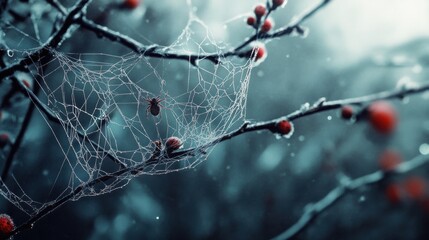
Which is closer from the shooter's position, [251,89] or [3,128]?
[3,128]

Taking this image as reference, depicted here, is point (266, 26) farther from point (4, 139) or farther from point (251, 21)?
point (4, 139)

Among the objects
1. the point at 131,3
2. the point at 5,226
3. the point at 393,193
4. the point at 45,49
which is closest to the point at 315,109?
the point at 45,49

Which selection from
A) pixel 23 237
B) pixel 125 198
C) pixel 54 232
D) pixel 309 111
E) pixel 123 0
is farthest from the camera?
pixel 125 198

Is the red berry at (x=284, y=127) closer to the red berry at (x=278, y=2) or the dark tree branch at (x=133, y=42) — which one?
the dark tree branch at (x=133, y=42)

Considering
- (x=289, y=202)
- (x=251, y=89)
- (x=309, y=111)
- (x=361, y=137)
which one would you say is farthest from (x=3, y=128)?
(x=361, y=137)

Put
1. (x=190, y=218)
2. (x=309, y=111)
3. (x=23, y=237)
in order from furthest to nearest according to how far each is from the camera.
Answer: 1. (x=190, y=218)
2. (x=23, y=237)
3. (x=309, y=111)

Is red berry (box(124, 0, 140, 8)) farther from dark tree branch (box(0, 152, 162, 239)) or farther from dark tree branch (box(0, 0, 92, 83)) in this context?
dark tree branch (box(0, 152, 162, 239))

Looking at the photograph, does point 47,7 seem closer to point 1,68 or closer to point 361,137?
point 1,68
